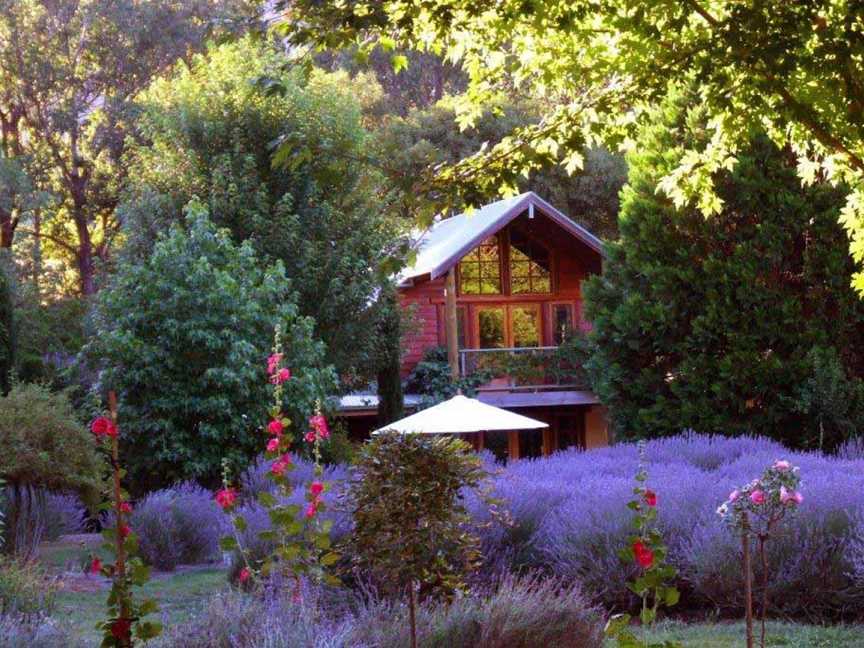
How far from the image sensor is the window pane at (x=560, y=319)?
30062 millimetres

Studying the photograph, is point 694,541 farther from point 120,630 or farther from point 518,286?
point 518,286

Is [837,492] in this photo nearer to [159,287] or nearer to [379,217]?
[159,287]

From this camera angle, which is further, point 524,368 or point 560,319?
point 560,319

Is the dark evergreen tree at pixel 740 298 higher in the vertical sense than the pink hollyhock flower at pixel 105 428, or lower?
higher

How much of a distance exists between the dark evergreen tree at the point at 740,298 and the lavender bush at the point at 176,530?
9360mm

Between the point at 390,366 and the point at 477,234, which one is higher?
the point at 477,234

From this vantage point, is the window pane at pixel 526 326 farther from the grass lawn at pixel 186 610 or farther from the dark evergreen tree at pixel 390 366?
the grass lawn at pixel 186 610

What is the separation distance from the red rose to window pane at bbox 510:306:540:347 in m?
25.4

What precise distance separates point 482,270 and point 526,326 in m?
1.78

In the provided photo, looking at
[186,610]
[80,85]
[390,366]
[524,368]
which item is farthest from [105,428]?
[80,85]

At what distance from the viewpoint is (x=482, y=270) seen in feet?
97.2

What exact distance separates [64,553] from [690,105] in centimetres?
1222

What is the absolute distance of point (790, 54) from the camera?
6.23 meters

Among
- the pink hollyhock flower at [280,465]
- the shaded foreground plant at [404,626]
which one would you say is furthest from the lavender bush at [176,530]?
the shaded foreground plant at [404,626]
